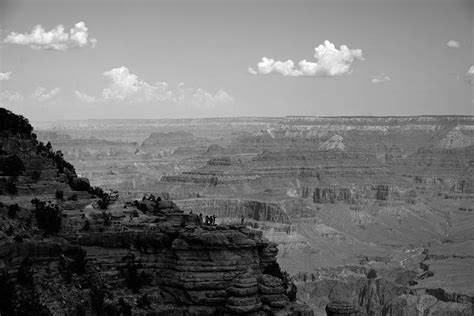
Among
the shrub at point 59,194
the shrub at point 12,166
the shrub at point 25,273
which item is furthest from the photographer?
the shrub at point 12,166

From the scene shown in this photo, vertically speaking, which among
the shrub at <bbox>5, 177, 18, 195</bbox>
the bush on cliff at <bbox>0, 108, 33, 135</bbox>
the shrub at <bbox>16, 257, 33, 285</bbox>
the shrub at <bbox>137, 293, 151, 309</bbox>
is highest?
the bush on cliff at <bbox>0, 108, 33, 135</bbox>

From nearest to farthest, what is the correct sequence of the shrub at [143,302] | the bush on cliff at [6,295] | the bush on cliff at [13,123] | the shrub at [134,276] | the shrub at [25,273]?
the bush on cliff at [6,295] < the shrub at [25,273] < the shrub at [143,302] < the shrub at [134,276] < the bush on cliff at [13,123]

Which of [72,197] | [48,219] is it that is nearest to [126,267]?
[48,219]

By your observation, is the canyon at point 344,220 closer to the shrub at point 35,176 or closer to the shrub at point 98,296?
the shrub at point 35,176

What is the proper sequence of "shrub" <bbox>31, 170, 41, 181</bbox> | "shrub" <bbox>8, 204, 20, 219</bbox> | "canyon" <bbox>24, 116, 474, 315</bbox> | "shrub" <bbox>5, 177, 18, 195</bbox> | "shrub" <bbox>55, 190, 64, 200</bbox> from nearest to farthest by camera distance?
"shrub" <bbox>8, 204, 20, 219</bbox>
"shrub" <bbox>5, 177, 18, 195</bbox>
"shrub" <bbox>55, 190, 64, 200</bbox>
"shrub" <bbox>31, 170, 41, 181</bbox>
"canyon" <bbox>24, 116, 474, 315</bbox>

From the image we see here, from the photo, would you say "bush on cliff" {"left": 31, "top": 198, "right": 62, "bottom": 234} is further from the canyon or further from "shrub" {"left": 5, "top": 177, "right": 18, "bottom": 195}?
the canyon

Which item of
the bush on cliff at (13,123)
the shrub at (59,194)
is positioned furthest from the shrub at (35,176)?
the bush on cliff at (13,123)

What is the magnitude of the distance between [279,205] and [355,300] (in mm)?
37913

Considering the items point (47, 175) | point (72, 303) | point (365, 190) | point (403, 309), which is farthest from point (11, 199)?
point (365, 190)

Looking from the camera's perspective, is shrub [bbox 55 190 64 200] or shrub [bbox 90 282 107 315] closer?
shrub [bbox 90 282 107 315]

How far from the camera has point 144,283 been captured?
38.8 metres

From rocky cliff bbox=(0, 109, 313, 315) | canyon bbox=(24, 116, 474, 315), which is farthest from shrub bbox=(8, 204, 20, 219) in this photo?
canyon bbox=(24, 116, 474, 315)

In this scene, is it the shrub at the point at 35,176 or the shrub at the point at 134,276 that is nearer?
the shrub at the point at 134,276

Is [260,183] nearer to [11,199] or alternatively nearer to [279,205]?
[279,205]
